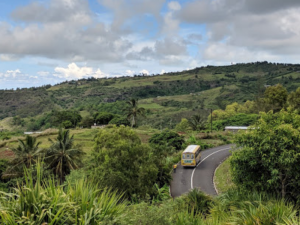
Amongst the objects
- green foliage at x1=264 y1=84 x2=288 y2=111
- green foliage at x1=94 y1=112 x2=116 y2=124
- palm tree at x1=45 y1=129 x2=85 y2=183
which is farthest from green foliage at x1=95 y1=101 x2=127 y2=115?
palm tree at x1=45 y1=129 x2=85 y2=183

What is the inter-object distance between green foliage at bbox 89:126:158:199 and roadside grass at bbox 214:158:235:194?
331 inches

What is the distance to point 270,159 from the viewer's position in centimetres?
1532

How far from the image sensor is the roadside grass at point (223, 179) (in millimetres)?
28633

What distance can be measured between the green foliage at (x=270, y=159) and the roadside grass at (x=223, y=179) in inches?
451

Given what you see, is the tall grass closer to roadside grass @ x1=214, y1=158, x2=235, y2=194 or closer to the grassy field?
roadside grass @ x1=214, y1=158, x2=235, y2=194

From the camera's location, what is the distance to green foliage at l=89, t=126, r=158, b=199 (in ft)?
74.3

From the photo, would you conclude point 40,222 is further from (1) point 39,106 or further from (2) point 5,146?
(1) point 39,106

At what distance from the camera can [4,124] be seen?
130 metres

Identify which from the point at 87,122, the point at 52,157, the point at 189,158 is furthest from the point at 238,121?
the point at 52,157

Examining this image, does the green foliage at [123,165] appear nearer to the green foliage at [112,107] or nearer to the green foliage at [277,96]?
the green foliage at [277,96]

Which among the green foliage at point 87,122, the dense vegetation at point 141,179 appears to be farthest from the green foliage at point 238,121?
the green foliage at point 87,122

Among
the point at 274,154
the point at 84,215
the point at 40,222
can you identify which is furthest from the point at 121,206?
the point at 274,154

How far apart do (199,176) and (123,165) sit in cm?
1260

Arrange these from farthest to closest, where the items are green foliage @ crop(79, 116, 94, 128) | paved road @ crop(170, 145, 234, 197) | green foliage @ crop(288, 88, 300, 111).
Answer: green foliage @ crop(79, 116, 94, 128), green foliage @ crop(288, 88, 300, 111), paved road @ crop(170, 145, 234, 197)
